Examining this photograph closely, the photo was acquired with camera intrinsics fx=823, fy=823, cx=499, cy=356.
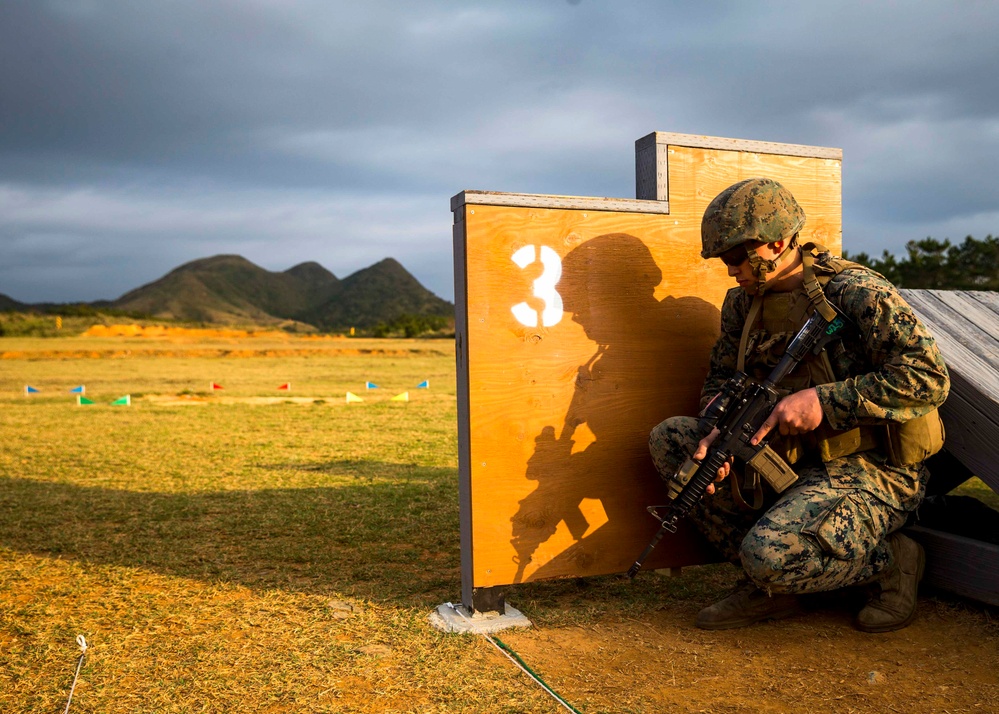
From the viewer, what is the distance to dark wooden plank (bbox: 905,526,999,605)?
3889 mm

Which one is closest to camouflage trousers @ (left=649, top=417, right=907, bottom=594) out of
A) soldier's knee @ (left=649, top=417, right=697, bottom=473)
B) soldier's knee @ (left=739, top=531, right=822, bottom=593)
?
soldier's knee @ (left=739, top=531, right=822, bottom=593)

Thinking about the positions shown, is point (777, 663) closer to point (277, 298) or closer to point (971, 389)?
point (971, 389)

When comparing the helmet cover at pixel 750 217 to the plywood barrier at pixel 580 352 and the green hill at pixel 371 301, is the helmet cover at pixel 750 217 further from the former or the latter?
the green hill at pixel 371 301

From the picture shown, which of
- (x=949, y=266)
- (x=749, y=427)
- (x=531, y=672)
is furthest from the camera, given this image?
(x=949, y=266)

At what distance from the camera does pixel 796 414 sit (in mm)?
3678

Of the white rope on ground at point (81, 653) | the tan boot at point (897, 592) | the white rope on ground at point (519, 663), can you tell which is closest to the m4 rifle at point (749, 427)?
the tan boot at point (897, 592)

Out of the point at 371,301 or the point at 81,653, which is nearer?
the point at 81,653

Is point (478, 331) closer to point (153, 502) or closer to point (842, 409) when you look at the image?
point (842, 409)

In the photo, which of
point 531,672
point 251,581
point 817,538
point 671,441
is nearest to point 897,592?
point 817,538

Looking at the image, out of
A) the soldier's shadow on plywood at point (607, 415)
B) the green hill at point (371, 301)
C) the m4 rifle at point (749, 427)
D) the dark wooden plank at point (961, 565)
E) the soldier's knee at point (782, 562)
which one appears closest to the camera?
the soldier's knee at point (782, 562)

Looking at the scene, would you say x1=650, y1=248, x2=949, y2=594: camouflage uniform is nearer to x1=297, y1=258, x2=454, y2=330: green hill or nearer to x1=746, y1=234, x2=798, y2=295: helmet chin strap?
x1=746, y1=234, x2=798, y2=295: helmet chin strap

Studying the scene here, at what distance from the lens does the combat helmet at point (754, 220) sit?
3854mm

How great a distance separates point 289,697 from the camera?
3.17m

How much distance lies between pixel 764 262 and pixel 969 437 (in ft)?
4.39
